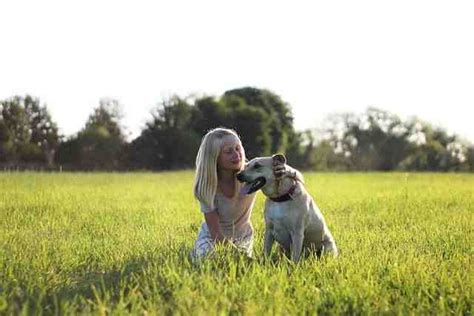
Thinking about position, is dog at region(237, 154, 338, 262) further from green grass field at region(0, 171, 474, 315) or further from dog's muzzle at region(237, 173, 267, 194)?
green grass field at region(0, 171, 474, 315)

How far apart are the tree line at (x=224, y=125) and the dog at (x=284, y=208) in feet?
87.6

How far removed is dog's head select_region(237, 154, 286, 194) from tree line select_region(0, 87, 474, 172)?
26.7 metres

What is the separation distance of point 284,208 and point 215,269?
93cm

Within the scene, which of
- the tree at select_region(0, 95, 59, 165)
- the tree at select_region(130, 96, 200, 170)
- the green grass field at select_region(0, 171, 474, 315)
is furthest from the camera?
the tree at select_region(130, 96, 200, 170)

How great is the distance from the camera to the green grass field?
12.4 feet

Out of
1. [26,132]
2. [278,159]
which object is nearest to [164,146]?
[26,132]

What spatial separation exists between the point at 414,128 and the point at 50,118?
3170 cm

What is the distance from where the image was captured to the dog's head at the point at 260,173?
5199mm

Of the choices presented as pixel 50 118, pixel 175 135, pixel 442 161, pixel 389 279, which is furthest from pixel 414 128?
pixel 389 279

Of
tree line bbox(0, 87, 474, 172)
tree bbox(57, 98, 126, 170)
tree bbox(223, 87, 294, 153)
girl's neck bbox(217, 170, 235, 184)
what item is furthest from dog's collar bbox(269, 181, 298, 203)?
tree bbox(223, 87, 294, 153)

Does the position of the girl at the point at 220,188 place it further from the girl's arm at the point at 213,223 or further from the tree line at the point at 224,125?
the tree line at the point at 224,125

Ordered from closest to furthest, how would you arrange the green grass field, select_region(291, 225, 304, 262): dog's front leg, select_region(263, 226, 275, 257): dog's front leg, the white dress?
the green grass field → select_region(291, 225, 304, 262): dog's front leg → select_region(263, 226, 275, 257): dog's front leg → the white dress

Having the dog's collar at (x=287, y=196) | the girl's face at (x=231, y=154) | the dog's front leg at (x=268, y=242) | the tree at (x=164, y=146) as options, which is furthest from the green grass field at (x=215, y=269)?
the tree at (x=164, y=146)

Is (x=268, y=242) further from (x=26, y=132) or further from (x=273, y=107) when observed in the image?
(x=273, y=107)
